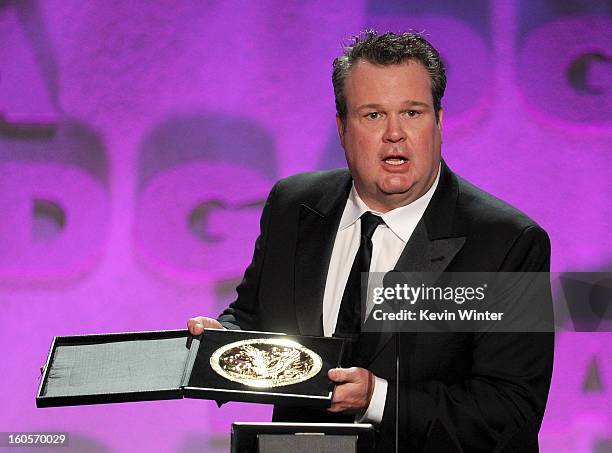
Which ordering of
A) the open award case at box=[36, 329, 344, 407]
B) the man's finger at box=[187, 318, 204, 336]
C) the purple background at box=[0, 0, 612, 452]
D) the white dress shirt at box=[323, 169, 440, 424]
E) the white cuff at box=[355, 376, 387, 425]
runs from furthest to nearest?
the purple background at box=[0, 0, 612, 452] < the white dress shirt at box=[323, 169, 440, 424] < the man's finger at box=[187, 318, 204, 336] < the white cuff at box=[355, 376, 387, 425] < the open award case at box=[36, 329, 344, 407]

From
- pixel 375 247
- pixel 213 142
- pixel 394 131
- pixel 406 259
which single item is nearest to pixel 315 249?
pixel 375 247

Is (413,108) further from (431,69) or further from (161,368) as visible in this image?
(161,368)

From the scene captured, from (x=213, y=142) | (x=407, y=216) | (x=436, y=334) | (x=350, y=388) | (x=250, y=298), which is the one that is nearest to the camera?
(x=350, y=388)

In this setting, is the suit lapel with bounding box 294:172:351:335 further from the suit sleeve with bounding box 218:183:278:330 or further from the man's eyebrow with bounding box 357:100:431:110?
the man's eyebrow with bounding box 357:100:431:110

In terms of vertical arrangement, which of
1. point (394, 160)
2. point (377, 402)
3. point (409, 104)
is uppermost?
point (409, 104)

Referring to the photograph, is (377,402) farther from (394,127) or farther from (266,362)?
(394,127)

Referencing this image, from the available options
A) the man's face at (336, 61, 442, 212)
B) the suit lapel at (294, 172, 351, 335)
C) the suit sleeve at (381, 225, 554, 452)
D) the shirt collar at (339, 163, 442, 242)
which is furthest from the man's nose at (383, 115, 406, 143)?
the suit sleeve at (381, 225, 554, 452)

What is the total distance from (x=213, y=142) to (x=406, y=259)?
1497 millimetres

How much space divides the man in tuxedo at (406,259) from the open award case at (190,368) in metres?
0.07

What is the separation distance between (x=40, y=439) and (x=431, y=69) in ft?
7.69

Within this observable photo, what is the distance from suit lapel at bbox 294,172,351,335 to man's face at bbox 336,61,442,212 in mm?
190

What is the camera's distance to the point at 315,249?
2465mm

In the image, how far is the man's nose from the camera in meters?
2.26

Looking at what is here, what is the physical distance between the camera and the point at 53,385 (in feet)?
6.63
